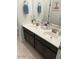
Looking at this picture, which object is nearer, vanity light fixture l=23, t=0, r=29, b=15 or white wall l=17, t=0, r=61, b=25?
white wall l=17, t=0, r=61, b=25

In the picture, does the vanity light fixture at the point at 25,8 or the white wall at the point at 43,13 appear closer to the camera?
the white wall at the point at 43,13

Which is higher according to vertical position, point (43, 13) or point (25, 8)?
point (25, 8)

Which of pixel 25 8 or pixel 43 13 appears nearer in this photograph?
pixel 43 13
